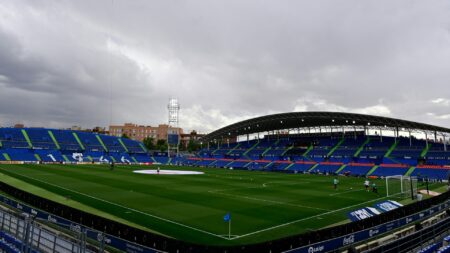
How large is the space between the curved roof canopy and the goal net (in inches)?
983

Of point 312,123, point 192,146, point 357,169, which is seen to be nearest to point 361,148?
point 357,169

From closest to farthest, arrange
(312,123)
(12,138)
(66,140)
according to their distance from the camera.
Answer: (312,123) → (12,138) → (66,140)

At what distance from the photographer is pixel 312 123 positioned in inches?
3339

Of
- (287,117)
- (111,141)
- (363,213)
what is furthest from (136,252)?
(111,141)

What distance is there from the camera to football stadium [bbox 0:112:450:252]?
474 inches

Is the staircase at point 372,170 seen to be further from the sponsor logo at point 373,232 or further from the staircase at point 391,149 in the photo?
the sponsor logo at point 373,232

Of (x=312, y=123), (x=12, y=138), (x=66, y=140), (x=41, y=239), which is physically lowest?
(x=41, y=239)

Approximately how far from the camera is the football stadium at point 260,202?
1203 cm

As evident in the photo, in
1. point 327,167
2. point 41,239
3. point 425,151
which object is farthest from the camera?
point 327,167

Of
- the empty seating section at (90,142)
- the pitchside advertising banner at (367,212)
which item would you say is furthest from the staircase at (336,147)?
the empty seating section at (90,142)

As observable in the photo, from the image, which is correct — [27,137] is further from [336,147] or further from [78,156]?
[336,147]

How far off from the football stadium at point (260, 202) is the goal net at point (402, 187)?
0.52 feet

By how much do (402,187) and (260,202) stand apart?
21364 mm

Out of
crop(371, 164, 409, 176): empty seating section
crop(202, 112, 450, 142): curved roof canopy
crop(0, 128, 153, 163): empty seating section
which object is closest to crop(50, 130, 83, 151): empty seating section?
crop(0, 128, 153, 163): empty seating section
